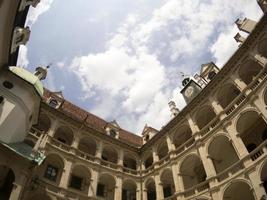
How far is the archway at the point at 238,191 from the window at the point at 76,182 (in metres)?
12.6

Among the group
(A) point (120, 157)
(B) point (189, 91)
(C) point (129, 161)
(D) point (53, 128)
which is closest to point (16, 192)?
(D) point (53, 128)

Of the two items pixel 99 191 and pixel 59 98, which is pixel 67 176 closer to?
pixel 99 191

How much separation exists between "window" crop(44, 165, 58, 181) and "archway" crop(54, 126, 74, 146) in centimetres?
362

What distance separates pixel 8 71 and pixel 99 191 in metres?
13.5

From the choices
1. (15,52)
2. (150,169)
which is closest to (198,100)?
(150,169)

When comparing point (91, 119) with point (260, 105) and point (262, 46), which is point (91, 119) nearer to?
point (260, 105)

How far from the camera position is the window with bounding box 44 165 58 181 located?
2139cm

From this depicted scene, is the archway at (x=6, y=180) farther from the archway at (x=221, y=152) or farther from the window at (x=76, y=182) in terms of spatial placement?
the archway at (x=221, y=152)

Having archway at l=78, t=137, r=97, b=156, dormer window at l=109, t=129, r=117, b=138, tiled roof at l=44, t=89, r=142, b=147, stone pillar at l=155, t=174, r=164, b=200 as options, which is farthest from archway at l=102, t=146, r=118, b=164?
stone pillar at l=155, t=174, r=164, b=200

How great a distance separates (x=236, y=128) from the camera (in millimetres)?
18875

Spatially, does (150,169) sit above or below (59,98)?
below

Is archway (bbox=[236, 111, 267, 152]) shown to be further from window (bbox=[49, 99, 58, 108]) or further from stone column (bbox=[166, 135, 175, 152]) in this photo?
window (bbox=[49, 99, 58, 108])

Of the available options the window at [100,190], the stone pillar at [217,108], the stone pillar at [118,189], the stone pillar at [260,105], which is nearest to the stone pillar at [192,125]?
the stone pillar at [217,108]

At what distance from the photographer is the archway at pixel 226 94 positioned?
22.4 m
